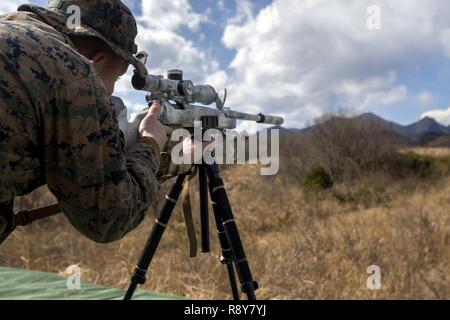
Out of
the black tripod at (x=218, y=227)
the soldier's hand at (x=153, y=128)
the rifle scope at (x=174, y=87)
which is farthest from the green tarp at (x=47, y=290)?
the soldier's hand at (x=153, y=128)

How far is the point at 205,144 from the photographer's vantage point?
96.7 inches

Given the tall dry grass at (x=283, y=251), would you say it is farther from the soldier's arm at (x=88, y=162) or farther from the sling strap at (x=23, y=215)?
the soldier's arm at (x=88, y=162)

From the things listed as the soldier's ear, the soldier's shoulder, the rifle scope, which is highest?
the rifle scope

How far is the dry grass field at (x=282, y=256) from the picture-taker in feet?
16.7

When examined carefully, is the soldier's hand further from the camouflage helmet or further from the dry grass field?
the dry grass field

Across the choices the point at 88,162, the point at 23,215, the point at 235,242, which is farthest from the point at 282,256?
the point at 88,162

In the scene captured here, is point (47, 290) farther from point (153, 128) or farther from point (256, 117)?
point (153, 128)

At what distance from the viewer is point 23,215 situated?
1737mm

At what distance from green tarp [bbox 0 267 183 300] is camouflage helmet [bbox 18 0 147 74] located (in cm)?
219

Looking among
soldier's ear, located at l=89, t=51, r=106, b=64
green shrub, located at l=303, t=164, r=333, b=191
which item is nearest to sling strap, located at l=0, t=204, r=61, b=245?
soldier's ear, located at l=89, t=51, r=106, b=64

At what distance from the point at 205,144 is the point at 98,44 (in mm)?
968

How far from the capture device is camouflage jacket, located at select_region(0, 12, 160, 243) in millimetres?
1244

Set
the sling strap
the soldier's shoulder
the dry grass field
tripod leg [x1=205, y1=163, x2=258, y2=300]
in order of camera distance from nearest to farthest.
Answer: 1. the soldier's shoulder
2. the sling strap
3. tripod leg [x1=205, y1=163, x2=258, y2=300]
4. the dry grass field
